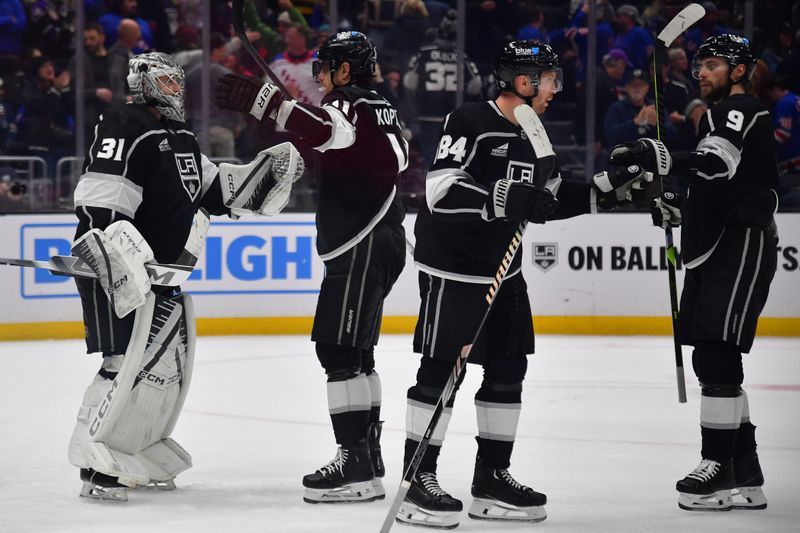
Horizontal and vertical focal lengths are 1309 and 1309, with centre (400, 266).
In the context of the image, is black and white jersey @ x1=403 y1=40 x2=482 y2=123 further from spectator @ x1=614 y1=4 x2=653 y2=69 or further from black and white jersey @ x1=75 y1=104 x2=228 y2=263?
black and white jersey @ x1=75 y1=104 x2=228 y2=263

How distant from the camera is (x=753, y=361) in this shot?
21.5 ft

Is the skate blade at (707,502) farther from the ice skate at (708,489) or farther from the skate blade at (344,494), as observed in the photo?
the skate blade at (344,494)

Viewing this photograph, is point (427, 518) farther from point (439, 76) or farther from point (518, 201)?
point (439, 76)

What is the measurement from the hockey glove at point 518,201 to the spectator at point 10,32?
18.0 ft

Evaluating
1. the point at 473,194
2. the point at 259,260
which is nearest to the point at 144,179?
the point at 473,194

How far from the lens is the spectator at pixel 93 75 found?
7820mm

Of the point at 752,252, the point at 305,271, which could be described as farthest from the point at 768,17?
the point at 752,252

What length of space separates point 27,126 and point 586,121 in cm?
339

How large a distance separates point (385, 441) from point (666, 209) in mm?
1364

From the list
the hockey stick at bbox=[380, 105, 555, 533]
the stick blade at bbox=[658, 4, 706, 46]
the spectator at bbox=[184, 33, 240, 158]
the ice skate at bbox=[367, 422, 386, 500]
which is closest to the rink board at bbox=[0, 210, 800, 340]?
the spectator at bbox=[184, 33, 240, 158]

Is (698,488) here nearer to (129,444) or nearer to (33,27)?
(129,444)

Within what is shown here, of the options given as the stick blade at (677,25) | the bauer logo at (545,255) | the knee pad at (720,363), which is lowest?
the bauer logo at (545,255)

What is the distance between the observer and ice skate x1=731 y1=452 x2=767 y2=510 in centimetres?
354

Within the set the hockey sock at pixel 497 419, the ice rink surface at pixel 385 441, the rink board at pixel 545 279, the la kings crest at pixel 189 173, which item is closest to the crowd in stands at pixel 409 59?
the rink board at pixel 545 279
